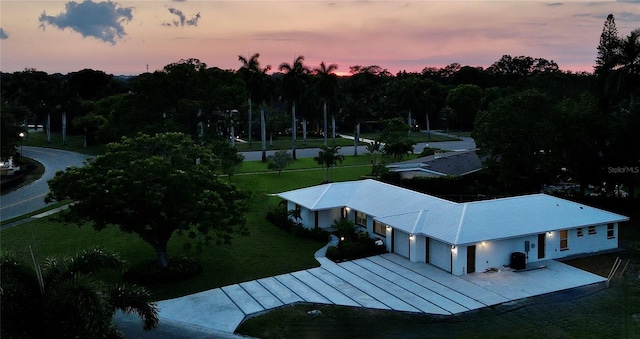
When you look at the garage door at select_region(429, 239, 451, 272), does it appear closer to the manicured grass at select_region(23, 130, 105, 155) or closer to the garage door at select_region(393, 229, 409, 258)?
the garage door at select_region(393, 229, 409, 258)

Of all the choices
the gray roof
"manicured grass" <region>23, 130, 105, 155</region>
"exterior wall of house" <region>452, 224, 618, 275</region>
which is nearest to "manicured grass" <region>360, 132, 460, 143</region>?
"manicured grass" <region>23, 130, 105, 155</region>

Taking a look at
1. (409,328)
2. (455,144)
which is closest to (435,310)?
(409,328)

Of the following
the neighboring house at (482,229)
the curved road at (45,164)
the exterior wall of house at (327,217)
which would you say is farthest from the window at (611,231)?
the curved road at (45,164)

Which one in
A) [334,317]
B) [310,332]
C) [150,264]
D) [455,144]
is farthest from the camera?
[455,144]

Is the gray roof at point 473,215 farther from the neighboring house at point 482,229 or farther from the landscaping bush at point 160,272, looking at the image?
the landscaping bush at point 160,272

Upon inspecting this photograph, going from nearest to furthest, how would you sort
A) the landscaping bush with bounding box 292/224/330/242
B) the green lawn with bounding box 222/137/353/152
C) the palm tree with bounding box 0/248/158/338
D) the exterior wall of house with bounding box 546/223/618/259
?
1. the palm tree with bounding box 0/248/158/338
2. the exterior wall of house with bounding box 546/223/618/259
3. the landscaping bush with bounding box 292/224/330/242
4. the green lawn with bounding box 222/137/353/152

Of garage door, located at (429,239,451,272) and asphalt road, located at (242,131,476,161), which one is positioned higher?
asphalt road, located at (242,131,476,161)

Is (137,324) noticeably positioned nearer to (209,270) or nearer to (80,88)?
(209,270)
